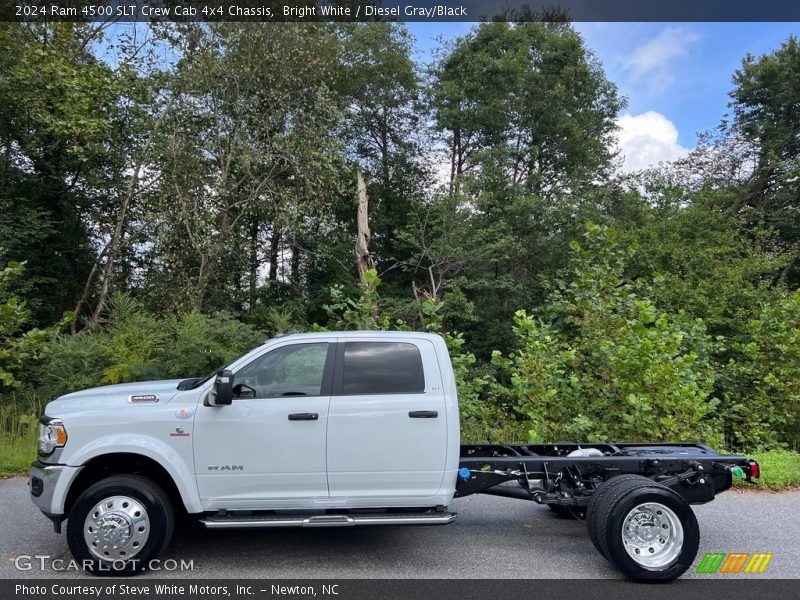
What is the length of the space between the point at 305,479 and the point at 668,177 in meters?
27.7

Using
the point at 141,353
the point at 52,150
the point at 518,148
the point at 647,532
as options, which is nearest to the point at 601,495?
the point at 647,532

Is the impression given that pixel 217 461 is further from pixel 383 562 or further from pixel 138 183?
pixel 138 183

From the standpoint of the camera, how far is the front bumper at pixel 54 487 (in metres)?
5.05

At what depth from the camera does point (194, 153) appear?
1831 centimetres

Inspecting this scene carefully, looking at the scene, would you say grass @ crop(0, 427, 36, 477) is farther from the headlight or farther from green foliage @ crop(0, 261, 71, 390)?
the headlight

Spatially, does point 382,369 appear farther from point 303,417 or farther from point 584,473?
point 584,473

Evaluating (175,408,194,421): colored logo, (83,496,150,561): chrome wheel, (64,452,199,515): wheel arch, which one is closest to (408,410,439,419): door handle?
(175,408,194,421): colored logo

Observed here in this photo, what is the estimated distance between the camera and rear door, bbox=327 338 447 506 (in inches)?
205

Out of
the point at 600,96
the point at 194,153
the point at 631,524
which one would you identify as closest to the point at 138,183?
the point at 194,153

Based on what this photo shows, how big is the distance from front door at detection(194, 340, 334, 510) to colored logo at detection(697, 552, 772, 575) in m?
3.30

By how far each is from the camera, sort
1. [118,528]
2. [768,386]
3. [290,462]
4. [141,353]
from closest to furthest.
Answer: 1. [118,528]
2. [290,462]
3. [768,386]
4. [141,353]

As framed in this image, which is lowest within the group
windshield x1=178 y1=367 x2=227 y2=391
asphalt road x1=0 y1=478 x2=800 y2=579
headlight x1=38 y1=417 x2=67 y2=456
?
asphalt road x1=0 y1=478 x2=800 y2=579

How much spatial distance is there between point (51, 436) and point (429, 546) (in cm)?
339

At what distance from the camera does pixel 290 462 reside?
5.18 metres
